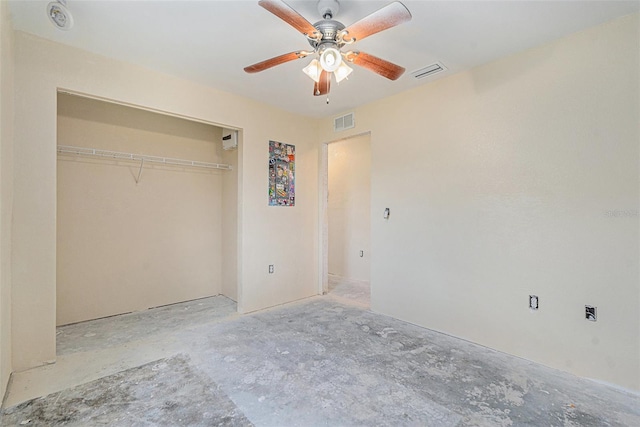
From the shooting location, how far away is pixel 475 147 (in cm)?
278

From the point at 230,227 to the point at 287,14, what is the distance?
312cm

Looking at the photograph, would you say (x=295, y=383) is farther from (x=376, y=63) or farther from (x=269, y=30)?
(x=269, y=30)

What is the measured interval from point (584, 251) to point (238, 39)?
3.13m

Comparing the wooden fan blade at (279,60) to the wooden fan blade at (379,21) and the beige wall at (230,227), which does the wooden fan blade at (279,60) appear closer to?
the wooden fan blade at (379,21)

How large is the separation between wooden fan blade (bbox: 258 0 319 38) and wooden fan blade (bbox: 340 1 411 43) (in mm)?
210

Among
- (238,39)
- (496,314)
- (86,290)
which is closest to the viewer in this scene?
(238,39)

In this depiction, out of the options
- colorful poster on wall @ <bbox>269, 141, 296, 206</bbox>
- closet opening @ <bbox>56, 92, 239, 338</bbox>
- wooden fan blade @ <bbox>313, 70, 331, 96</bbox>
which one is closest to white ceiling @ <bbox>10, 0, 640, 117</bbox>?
wooden fan blade @ <bbox>313, 70, 331, 96</bbox>

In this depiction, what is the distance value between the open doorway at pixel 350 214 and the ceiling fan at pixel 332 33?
2902 millimetres

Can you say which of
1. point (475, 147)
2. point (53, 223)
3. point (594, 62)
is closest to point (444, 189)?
point (475, 147)

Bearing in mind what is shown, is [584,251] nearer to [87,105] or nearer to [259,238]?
[259,238]

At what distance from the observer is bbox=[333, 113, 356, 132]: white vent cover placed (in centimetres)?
389

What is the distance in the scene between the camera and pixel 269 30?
2166mm

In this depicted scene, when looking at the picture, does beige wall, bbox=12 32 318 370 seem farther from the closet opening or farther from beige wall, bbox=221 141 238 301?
beige wall, bbox=221 141 238 301

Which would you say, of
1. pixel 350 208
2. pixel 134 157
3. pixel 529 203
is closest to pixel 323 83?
pixel 529 203
